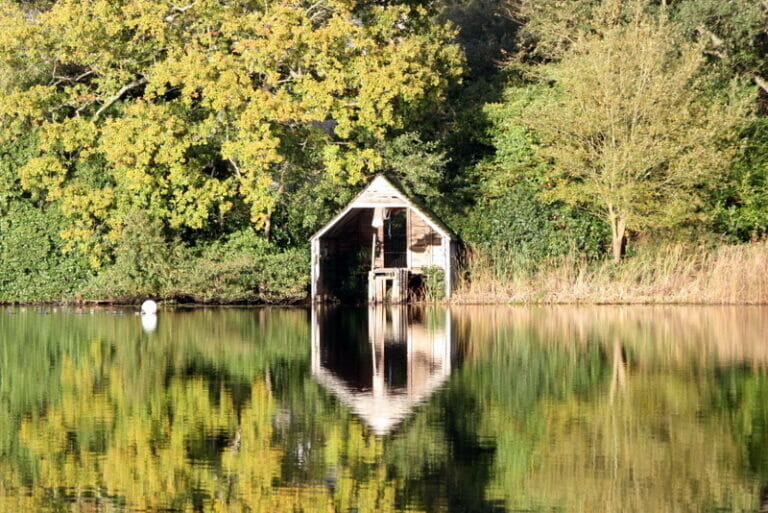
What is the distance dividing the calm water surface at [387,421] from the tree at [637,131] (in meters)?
9.33

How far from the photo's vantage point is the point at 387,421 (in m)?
13.6

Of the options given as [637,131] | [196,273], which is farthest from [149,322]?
[637,131]

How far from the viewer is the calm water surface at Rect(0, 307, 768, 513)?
10.2 metres

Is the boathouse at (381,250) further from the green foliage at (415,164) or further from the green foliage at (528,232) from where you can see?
the green foliage at (528,232)

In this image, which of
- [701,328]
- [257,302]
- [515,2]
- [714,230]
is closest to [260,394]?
[701,328]

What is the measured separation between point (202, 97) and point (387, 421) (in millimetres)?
22466

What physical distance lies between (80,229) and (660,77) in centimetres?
1452

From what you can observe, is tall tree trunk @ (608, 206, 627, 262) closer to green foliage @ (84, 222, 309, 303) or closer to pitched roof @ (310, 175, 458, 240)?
pitched roof @ (310, 175, 458, 240)

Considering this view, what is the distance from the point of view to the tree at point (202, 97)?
1287 inches

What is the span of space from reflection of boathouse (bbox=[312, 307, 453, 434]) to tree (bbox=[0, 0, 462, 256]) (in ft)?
18.5

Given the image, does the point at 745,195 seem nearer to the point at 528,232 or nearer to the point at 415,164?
the point at 528,232

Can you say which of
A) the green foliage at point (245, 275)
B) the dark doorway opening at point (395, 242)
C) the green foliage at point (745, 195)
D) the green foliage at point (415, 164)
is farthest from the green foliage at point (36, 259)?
the green foliage at point (745, 195)

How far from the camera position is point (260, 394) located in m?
15.6

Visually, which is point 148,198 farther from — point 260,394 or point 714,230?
point 260,394
